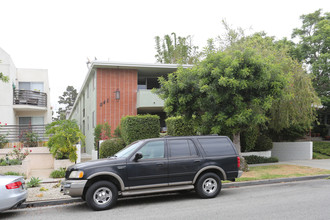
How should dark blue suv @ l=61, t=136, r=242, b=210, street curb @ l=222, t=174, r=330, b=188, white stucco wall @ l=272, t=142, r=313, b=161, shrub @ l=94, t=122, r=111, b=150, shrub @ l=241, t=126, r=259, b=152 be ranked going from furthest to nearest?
1. white stucco wall @ l=272, t=142, r=313, b=161
2. shrub @ l=94, t=122, r=111, b=150
3. shrub @ l=241, t=126, r=259, b=152
4. street curb @ l=222, t=174, r=330, b=188
5. dark blue suv @ l=61, t=136, r=242, b=210

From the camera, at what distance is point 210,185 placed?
8102 mm

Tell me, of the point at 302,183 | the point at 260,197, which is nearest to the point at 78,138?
the point at 260,197

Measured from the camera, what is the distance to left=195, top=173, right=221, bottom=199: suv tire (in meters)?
7.93

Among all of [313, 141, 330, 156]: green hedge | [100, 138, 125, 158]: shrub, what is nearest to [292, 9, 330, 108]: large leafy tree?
[313, 141, 330, 156]: green hedge

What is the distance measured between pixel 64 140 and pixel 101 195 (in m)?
6.72

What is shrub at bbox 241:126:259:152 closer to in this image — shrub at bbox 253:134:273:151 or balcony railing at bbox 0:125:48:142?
shrub at bbox 253:134:273:151

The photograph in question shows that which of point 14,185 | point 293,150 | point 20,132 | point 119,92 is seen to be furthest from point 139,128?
point 293,150

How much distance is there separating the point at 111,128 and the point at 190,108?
8176 mm

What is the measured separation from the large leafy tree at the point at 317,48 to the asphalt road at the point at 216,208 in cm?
Result: 1645

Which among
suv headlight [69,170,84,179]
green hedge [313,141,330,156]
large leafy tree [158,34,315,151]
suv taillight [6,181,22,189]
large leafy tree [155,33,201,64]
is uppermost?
large leafy tree [155,33,201,64]

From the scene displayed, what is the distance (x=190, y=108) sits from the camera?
12.7m

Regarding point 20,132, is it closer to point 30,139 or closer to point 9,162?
point 30,139

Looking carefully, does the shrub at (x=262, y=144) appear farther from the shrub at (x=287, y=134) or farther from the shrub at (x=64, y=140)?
the shrub at (x=64, y=140)

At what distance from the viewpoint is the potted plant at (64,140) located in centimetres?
1297
